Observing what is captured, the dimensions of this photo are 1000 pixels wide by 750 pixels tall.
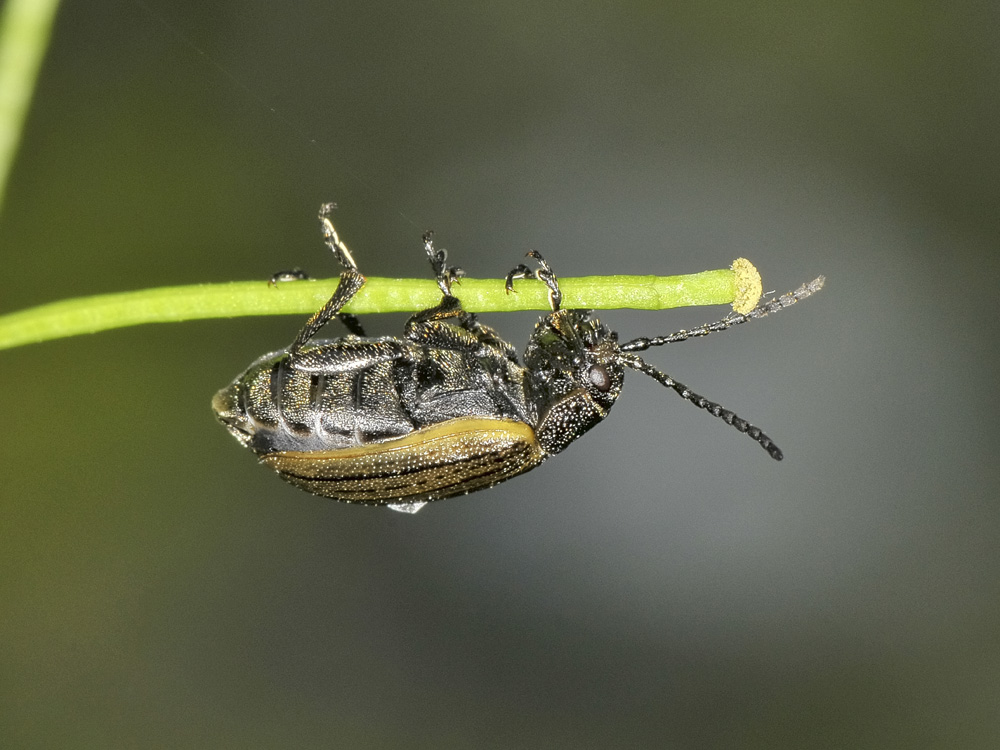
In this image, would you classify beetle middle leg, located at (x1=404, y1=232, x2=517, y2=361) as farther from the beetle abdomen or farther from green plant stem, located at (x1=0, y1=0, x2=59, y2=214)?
green plant stem, located at (x1=0, y1=0, x2=59, y2=214)

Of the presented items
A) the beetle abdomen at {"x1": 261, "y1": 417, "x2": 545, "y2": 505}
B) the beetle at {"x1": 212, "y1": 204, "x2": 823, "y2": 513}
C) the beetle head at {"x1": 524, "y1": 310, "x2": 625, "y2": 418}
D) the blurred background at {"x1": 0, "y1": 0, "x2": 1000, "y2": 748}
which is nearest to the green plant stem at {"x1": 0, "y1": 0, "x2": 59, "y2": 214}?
the beetle at {"x1": 212, "y1": 204, "x2": 823, "y2": 513}

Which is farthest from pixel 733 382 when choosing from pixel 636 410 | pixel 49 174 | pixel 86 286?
pixel 49 174

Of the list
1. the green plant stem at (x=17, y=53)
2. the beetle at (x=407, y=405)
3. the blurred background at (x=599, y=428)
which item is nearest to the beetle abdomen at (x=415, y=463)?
the beetle at (x=407, y=405)

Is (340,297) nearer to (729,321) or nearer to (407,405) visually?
(407,405)

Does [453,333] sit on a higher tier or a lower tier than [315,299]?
higher

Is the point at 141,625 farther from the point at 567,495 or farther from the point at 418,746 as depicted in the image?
the point at 567,495

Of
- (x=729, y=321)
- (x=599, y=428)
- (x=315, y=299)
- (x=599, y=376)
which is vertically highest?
(x=599, y=428)

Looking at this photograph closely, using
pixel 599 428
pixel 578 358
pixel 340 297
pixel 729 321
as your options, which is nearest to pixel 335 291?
pixel 340 297

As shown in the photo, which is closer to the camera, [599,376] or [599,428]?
[599,376]

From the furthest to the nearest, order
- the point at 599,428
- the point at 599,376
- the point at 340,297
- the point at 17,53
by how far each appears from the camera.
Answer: the point at 599,428 < the point at 599,376 < the point at 340,297 < the point at 17,53
